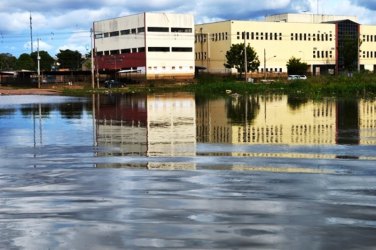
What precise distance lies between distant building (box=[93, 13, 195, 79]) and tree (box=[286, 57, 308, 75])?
79.6 ft

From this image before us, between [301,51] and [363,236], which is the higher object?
[301,51]

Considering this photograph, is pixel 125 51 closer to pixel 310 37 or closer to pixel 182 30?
pixel 182 30

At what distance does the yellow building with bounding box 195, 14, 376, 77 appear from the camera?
13162 cm

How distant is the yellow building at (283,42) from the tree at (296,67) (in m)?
3.31

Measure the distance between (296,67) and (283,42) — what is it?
9.04m

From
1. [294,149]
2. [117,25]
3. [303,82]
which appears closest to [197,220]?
[294,149]

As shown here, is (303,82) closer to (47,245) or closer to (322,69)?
(47,245)

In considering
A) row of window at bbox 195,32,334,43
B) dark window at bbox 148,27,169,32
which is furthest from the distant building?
row of window at bbox 195,32,334,43

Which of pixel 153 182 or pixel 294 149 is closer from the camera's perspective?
pixel 153 182

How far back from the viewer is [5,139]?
2050cm

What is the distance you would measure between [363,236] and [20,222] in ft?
15.8

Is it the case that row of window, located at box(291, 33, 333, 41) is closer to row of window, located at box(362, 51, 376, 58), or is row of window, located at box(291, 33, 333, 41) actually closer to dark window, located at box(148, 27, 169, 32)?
row of window, located at box(362, 51, 376, 58)

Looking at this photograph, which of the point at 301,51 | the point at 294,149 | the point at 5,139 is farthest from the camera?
the point at 301,51

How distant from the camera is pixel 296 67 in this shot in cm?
13038
